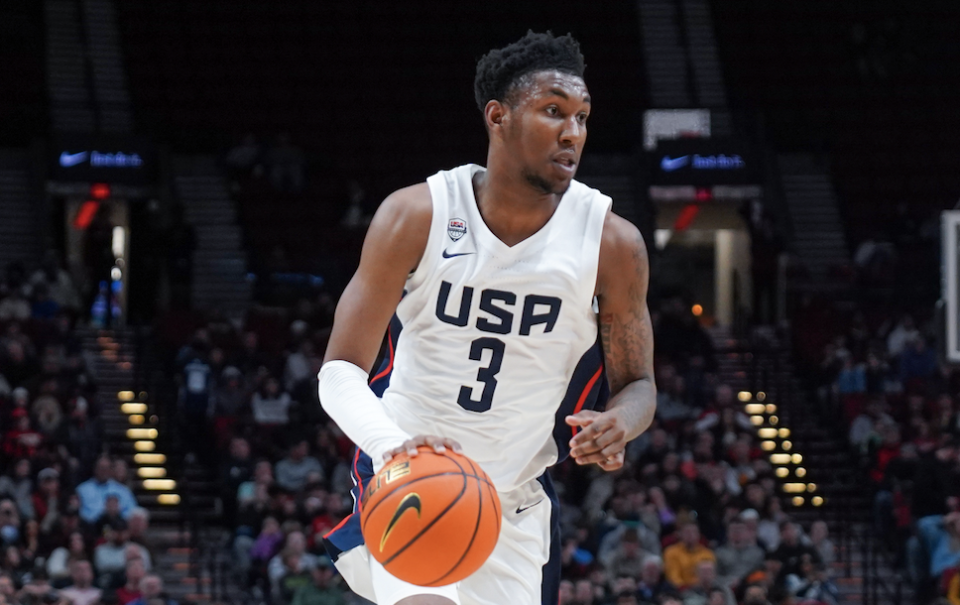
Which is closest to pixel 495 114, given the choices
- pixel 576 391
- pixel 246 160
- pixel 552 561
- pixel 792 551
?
pixel 576 391

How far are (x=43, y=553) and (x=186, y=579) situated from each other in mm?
1635

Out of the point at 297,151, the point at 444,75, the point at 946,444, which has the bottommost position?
the point at 946,444

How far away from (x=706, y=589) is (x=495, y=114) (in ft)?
25.8

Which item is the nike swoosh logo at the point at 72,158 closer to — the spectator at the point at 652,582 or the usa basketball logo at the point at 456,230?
the spectator at the point at 652,582

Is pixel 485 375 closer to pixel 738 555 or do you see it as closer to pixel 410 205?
pixel 410 205

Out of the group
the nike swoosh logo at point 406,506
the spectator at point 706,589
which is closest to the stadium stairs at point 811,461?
the spectator at point 706,589

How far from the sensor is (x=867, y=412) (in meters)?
15.5

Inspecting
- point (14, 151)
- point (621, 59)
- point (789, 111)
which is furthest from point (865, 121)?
point (14, 151)

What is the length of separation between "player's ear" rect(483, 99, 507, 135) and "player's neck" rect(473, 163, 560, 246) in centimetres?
12

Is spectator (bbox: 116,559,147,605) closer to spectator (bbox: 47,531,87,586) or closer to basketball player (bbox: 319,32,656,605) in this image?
spectator (bbox: 47,531,87,586)

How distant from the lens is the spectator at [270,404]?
14.3 m

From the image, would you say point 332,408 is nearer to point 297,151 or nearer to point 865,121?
point 297,151

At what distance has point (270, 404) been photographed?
14453 mm

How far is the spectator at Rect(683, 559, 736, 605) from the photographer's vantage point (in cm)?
1102
